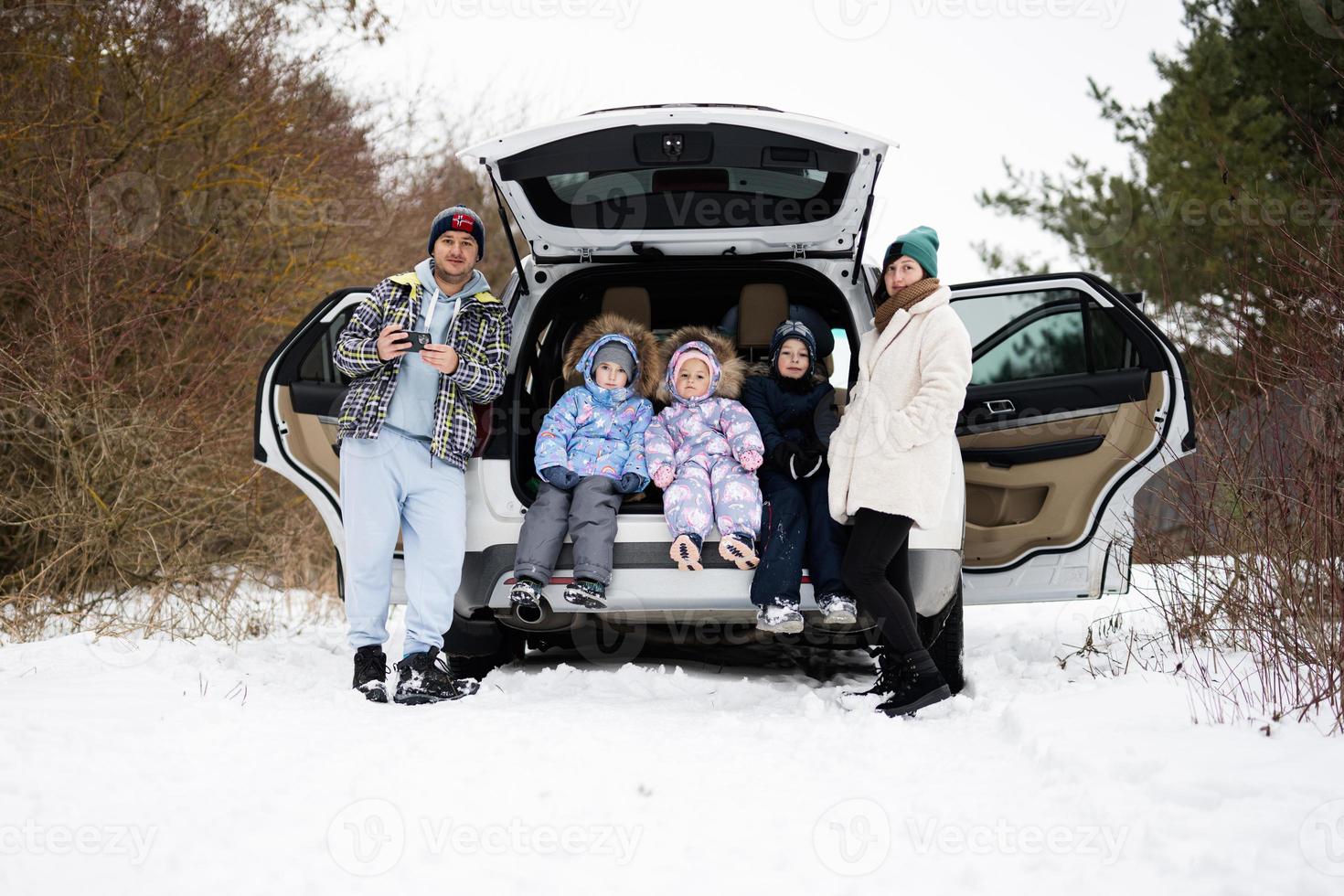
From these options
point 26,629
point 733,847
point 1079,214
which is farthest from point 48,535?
point 1079,214

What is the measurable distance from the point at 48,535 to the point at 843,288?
4472 mm

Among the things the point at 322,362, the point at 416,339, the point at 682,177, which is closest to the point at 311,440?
the point at 322,362

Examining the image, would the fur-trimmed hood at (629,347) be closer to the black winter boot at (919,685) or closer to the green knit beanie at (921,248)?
the green knit beanie at (921,248)

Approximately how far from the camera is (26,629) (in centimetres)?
532

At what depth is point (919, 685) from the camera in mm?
3893

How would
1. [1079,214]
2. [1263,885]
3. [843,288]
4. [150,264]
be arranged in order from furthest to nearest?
[1079,214] → [150,264] → [843,288] → [1263,885]

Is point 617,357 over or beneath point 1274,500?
over

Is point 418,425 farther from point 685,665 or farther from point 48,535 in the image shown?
point 48,535

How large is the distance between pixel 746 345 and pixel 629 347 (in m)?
0.70

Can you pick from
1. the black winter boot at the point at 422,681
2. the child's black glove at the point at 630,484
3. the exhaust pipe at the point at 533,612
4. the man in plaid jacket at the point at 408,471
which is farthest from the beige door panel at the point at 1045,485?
the black winter boot at the point at 422,681

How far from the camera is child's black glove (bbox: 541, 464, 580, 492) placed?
4.13 metres

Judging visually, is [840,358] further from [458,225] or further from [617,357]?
[458,225]

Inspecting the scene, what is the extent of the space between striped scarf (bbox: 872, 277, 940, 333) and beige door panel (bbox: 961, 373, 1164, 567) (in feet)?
3.08

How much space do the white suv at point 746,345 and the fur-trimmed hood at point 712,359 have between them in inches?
12.0
